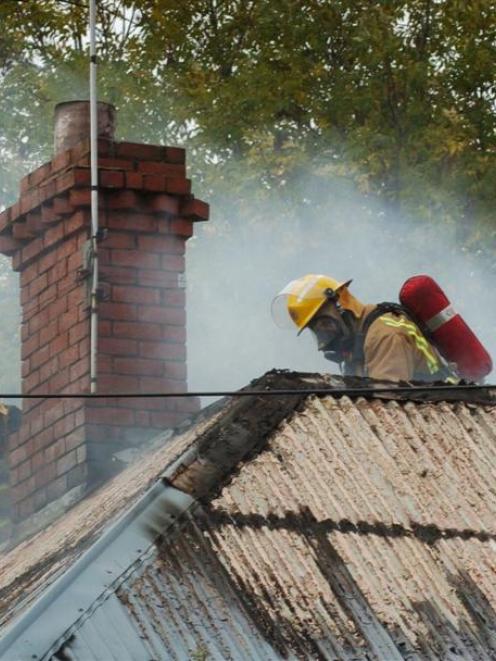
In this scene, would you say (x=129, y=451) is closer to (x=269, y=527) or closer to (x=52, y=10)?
(x=269, y=527)

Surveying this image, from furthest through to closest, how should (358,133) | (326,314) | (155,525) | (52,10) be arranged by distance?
(52,10), (358,133), (326,314), (155,525)

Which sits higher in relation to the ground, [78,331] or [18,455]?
[78,331]

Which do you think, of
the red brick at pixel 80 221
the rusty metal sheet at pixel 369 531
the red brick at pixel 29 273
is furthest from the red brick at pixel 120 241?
the rusty metal sheet at pixel 369 531

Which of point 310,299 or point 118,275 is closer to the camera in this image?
point 310,299

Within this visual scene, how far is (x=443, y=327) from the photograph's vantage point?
421 inches

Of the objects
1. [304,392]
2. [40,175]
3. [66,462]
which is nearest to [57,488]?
[66,462]

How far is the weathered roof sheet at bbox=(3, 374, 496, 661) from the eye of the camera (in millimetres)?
7500

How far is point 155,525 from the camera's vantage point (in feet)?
26.0

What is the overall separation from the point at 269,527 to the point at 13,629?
1.26m

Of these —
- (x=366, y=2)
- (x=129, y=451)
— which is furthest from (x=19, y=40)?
(x=129, y=451)

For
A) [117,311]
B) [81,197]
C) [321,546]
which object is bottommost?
[321,546]

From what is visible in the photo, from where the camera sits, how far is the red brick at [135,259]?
11.6 m

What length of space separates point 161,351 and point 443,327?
1622 mm

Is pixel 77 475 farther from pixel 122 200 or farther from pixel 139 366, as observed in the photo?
pixel 122 200
